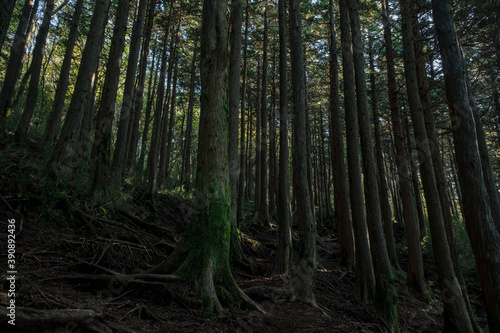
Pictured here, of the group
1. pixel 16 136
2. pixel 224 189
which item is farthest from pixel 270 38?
pixel 224 189

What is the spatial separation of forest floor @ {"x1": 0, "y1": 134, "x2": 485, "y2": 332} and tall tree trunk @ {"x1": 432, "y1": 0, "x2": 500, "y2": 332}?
7.13 ft

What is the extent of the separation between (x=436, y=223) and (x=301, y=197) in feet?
11.7

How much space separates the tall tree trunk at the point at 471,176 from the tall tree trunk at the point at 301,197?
3130 mm

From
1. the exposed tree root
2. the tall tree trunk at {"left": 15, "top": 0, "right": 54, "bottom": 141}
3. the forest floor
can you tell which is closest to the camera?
the exposed tree root

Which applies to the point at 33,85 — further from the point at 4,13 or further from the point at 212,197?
the point at 212,197

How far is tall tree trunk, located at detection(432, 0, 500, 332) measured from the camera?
13.9ft

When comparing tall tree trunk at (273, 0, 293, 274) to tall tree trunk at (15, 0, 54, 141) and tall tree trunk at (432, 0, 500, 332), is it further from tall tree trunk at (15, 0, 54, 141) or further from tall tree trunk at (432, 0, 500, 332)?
tall tree trunk at (15, 0, 54, 141)

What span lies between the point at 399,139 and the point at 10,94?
14.6 metres

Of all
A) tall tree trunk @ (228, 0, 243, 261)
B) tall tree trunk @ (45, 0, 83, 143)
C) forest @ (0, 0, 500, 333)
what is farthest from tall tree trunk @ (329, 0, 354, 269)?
tall tree trunk @ (45, 0, 83, 143)

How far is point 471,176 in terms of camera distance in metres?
4.51

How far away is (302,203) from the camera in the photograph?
698 cm

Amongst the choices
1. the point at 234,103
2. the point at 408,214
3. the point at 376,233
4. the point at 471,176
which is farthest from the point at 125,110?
the point at 408,214

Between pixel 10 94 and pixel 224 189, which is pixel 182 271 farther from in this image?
pixel 10 94

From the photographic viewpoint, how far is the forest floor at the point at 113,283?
9.64 feet
